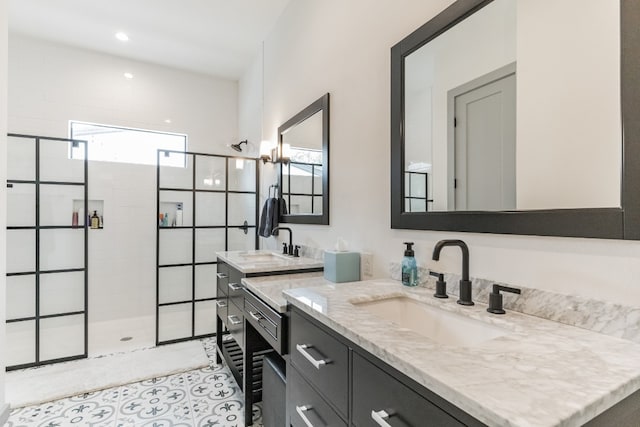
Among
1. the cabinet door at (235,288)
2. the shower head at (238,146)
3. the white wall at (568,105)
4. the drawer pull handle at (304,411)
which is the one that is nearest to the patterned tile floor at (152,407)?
the cabinet door at (235,288)

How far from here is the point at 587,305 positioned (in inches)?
32.1

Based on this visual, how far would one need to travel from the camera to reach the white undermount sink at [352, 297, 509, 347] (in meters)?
0.93

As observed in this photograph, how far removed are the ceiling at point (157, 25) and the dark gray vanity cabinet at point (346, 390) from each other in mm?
2732

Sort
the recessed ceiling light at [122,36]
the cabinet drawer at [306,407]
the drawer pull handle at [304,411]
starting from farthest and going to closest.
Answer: the recessed ceiling light at [122,36], the drawer pull handle at [304,411], the cabinet drawer at [306,407]

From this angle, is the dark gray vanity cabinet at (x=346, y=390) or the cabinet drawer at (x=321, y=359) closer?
the dark gray vanity cabinet at (x=346, y=390)

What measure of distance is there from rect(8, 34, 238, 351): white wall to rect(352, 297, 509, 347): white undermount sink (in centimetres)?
326

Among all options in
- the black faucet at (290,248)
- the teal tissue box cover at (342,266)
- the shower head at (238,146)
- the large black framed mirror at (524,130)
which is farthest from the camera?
the shower head at (238,146)

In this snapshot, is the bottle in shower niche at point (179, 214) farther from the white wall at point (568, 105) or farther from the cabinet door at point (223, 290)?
the white wall at point (568, 105)

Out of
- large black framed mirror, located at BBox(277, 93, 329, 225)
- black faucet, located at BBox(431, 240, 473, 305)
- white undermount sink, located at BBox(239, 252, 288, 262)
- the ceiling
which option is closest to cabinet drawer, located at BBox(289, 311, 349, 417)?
black faucet, located at BBox(431, 240, 473, 305)

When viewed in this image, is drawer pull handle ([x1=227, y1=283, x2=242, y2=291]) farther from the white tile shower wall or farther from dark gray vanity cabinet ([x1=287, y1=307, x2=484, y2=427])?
the white tile shower wall

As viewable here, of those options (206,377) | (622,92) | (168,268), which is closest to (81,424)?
(206,377)

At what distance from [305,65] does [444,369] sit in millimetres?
2312

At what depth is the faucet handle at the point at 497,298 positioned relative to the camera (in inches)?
37.4

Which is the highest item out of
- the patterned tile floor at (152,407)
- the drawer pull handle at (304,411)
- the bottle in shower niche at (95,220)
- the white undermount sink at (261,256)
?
the bottle in shower niche at (95,220)
